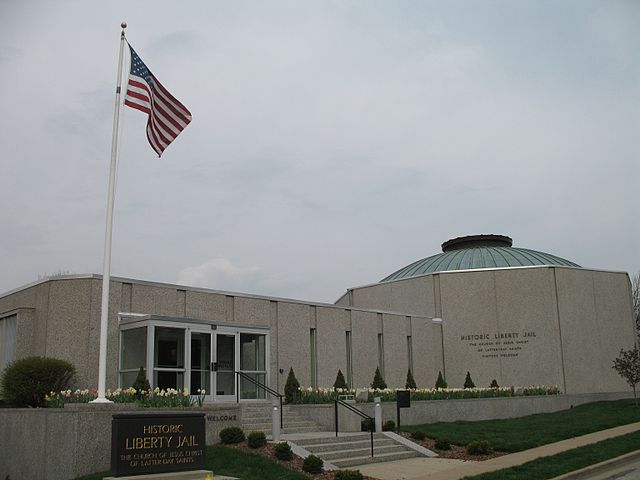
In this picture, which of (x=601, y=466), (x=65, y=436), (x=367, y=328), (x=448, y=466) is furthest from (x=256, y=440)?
(x=367, y=328)

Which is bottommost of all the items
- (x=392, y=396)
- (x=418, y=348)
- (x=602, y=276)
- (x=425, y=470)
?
(x=425, y=470)

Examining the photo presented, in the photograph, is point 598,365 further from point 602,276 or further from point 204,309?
point 204,309

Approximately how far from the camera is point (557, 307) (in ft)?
112

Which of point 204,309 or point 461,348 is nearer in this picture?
point 204,309

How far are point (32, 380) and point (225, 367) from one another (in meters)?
6.16

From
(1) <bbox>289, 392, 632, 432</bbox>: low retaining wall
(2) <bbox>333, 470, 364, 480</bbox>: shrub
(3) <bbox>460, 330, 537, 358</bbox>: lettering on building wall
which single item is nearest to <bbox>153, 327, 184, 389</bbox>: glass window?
(1) <bbox>289, 392, 632, 432</bbox>: low retaining wall

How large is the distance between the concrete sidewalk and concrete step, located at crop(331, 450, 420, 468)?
0.26 meters

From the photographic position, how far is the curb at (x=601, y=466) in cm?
1432

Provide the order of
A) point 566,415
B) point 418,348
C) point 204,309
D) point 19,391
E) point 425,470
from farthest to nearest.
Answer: point 418,348 < point 566,415 < point 204,309 < point 19,391 < point 425,470

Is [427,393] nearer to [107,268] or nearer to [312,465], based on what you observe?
[312,465]

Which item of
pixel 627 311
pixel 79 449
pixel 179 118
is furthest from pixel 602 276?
pixel 79 449

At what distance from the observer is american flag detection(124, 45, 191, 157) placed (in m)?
15.9

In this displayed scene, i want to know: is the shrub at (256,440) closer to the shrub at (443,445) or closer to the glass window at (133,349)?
the shrub at (443,445)

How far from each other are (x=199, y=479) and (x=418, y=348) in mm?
21699
